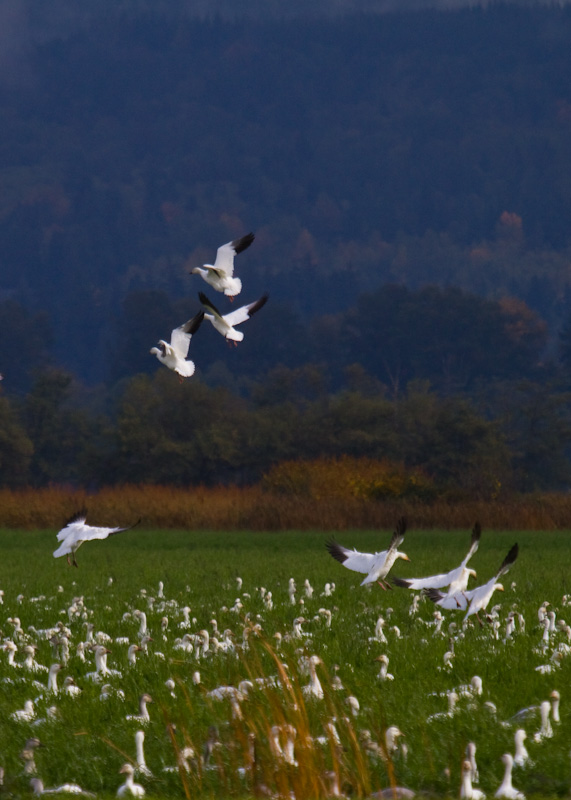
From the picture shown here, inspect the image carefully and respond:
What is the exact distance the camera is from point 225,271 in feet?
39.4

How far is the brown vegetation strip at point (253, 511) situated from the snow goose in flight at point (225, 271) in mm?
32921

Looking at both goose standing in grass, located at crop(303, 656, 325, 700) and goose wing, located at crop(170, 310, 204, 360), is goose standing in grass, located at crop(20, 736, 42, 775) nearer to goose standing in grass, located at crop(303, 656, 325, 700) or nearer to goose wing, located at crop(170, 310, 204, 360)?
goose standing in grass, located at crop(303, 656, 325, 700)

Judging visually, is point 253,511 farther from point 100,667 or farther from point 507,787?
point 507,787

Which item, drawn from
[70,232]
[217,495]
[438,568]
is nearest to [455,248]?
[70,232]

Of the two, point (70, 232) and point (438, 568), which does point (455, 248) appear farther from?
point (438, 568)

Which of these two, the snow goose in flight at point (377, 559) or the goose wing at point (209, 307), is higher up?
the goose wing at point (209, 307)

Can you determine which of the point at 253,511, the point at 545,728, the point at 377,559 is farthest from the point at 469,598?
the point at 253,511

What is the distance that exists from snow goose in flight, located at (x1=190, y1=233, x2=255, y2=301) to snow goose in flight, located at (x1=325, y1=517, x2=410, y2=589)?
10.5ft

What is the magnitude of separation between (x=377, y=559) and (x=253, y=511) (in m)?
33.1

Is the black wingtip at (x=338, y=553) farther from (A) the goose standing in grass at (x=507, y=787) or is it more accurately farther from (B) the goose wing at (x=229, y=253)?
(A) the goose standing in grass at (x=507, y=787)

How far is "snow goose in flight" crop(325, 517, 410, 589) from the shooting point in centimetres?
1326

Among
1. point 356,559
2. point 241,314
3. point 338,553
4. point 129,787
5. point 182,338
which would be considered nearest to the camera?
point 129,787

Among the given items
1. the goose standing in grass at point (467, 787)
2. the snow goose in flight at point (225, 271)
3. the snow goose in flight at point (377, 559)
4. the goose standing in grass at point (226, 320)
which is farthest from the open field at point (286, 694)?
the snow goose in flight at point (225, 271)

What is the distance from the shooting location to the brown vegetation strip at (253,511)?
45.2 meters
